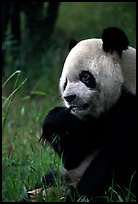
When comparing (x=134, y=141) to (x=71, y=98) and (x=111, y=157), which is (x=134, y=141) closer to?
(x=111, y=157)

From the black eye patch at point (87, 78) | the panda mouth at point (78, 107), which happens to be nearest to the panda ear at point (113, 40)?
the black eye patch at point (87, 78)

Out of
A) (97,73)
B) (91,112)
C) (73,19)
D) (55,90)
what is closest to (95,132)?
(91,112)

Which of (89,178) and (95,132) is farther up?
(95,132)

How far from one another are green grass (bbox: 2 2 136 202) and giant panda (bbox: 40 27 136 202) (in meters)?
0.15

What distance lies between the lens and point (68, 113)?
4.96m

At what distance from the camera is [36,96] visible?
1027cm

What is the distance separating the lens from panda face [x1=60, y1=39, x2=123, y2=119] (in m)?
4.71

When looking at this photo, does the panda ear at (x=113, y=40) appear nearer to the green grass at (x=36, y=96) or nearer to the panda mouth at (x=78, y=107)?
the panda mouth at (x=78, y=107)

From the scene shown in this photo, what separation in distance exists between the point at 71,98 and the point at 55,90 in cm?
562

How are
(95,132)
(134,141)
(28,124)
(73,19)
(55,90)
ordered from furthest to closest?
(73,19) < (55,90) < (28,124) < (95,132) < (134,141)

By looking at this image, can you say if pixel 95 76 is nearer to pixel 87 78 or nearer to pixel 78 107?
pixel 87 78

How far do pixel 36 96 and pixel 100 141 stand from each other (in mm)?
5467

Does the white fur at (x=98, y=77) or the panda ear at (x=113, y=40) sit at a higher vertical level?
the panda ear at (x=113, y=40)

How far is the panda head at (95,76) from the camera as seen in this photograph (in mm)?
4711
